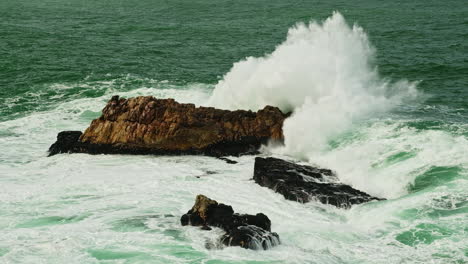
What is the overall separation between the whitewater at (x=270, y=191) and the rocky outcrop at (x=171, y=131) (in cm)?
47

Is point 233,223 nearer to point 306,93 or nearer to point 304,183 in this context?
point 304,183

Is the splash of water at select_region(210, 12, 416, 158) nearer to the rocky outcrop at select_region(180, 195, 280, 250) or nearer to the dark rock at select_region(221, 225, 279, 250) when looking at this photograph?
the rocky outcrop at select_region(180, 195, 280, 250)

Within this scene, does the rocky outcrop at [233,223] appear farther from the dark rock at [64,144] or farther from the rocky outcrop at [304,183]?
the dark rock at [64,144]

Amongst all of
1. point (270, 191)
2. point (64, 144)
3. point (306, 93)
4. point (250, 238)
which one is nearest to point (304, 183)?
point (270, 191)

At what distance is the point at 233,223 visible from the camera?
15.5m

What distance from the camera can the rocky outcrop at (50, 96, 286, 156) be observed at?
73.8 ft

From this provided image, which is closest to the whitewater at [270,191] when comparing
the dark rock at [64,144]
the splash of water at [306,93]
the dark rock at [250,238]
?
the splash of water at [306,93]

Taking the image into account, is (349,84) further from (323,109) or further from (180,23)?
(180,23)

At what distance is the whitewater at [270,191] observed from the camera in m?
15.0

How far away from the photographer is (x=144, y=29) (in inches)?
2034

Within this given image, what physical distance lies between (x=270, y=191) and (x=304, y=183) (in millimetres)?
961

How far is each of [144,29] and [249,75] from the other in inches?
1006

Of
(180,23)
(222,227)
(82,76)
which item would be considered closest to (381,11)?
(180,23)

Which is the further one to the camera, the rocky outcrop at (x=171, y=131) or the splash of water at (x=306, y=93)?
the splash of water at (x=306, y=93)
